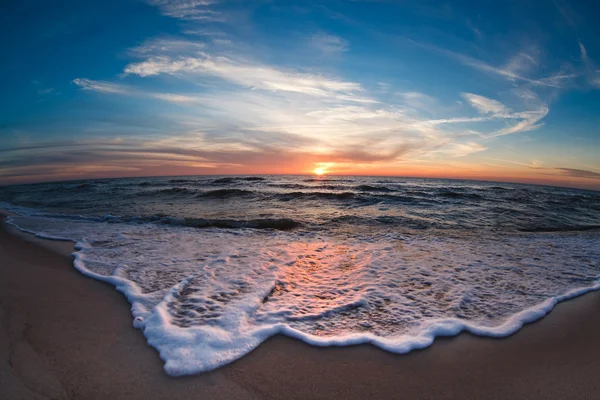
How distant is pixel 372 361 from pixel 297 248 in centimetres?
418

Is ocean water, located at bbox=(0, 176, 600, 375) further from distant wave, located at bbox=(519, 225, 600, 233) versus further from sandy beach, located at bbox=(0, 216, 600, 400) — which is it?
distant wave, located at bbox=(519, 225, 600, 233)

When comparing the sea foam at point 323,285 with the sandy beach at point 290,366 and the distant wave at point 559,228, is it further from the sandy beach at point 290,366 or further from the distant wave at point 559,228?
the distant wave at point 559,228

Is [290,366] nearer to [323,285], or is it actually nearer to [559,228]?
[323,285]

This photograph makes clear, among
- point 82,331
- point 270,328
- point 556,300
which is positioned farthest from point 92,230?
point 556,300

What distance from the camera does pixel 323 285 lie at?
14.3 ft

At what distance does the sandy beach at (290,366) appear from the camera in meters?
2.12

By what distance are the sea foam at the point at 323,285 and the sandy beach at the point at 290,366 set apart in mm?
157

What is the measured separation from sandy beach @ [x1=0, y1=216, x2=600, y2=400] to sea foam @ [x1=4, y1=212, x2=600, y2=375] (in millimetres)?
157

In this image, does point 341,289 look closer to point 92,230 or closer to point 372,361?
point 372,361

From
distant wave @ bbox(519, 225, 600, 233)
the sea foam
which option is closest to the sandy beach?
the sea foam

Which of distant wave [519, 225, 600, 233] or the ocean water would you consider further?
distant wave [519, 225, 600, 233]

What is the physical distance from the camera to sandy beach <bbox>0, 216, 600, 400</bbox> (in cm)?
212

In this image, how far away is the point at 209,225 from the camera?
9781mm

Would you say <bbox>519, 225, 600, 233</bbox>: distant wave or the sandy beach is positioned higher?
<bbox>519, 225, 600, 233</bbox>: distant wave
